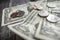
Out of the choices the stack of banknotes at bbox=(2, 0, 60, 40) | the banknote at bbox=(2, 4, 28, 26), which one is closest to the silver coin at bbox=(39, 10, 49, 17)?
the stack of banknotes at bbox=(2, 0, 60, 40)

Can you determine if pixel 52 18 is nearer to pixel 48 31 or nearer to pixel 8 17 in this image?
pixel 48 31

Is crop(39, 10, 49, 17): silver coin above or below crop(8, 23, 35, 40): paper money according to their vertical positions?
above

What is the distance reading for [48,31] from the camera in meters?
0.80

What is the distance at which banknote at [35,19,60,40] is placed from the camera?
743 millimetres

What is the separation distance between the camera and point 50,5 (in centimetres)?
114

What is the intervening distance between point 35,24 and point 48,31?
12 centimetres

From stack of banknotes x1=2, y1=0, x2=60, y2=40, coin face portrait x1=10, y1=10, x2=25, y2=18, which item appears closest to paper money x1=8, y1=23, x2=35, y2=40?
stack of banknotes x1=2, y1=0, x2=60, y2=40

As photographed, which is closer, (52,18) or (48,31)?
(48,31)

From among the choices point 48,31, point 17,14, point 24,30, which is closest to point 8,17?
point 17,14

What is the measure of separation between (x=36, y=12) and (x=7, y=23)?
295 mm

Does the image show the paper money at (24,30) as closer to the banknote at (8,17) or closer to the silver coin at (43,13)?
the banknote at (8,17)

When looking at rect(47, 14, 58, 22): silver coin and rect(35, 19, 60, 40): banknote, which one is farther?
rect(47, 14, 58, 22): silver coin

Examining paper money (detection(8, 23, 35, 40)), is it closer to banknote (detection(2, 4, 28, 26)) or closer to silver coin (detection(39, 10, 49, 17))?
banknote (detection(2, 4, 28, 26))

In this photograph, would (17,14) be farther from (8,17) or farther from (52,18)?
(52,18)
